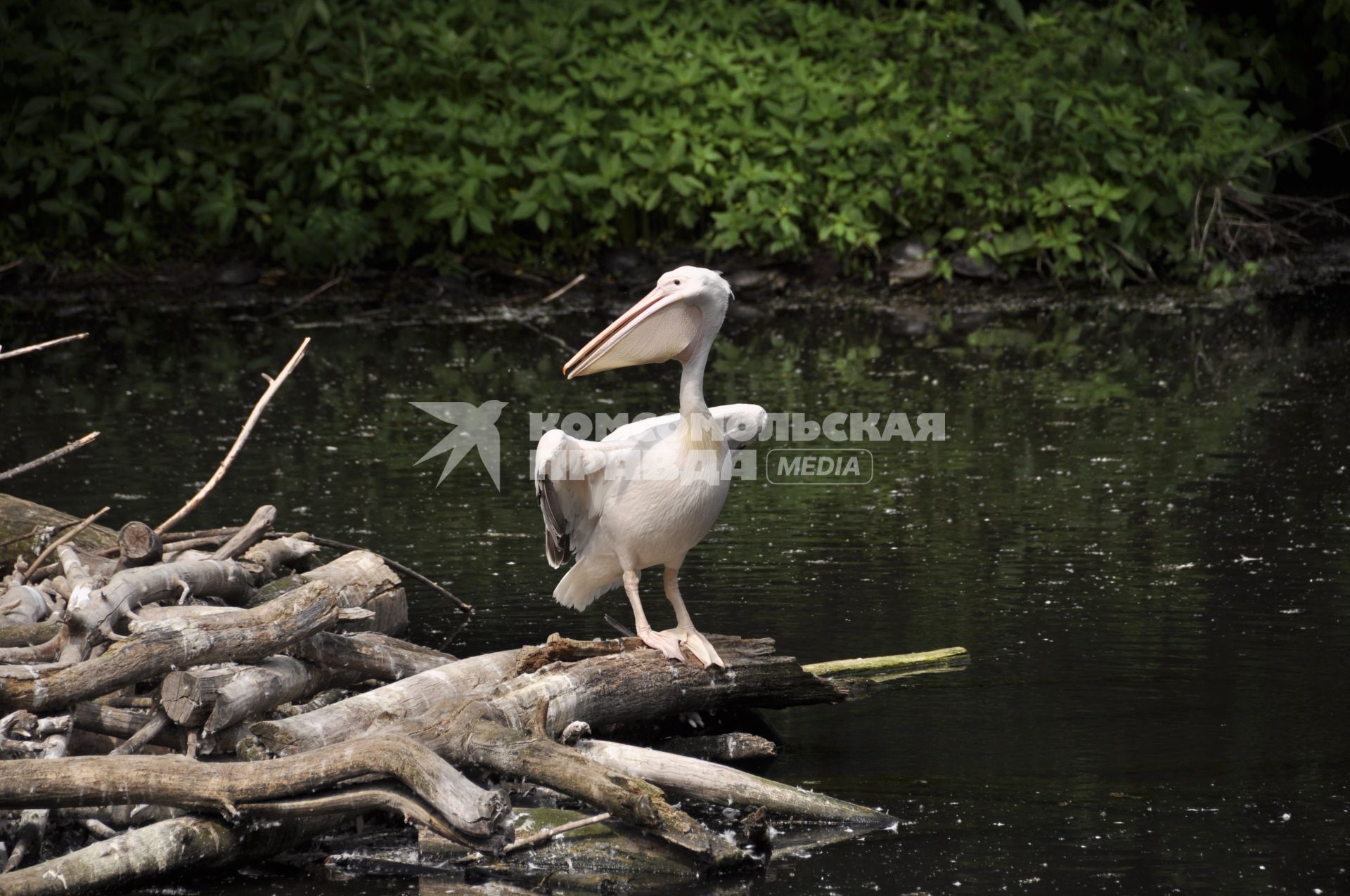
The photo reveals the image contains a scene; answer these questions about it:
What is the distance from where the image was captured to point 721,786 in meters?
3.31

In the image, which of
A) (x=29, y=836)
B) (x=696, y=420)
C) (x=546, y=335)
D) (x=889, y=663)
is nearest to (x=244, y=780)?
(x=29, y=836)

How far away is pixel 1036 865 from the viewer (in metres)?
3.14

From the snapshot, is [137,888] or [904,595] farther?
[904,595]

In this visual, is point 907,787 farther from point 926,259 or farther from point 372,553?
point 926,259

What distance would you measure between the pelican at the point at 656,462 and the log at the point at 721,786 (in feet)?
1.46

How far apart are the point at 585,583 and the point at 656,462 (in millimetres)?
499

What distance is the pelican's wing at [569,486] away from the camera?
3.68m

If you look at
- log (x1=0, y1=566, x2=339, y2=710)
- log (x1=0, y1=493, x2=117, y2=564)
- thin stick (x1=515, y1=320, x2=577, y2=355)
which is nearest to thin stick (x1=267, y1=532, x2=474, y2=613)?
log (x1=0, y1=493, x2=117, y2=564)

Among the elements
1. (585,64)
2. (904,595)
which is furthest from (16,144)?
(904,595)

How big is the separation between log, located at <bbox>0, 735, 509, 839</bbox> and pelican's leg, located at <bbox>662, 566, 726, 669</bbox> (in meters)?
0.81

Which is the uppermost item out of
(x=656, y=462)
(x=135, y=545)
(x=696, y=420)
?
(x=696, y=420)

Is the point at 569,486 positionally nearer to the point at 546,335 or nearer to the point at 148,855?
the point at 148,855

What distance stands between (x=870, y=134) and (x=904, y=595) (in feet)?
19.9

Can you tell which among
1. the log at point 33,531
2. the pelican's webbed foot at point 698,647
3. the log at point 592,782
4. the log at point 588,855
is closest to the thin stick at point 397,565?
the log at point 33,531
